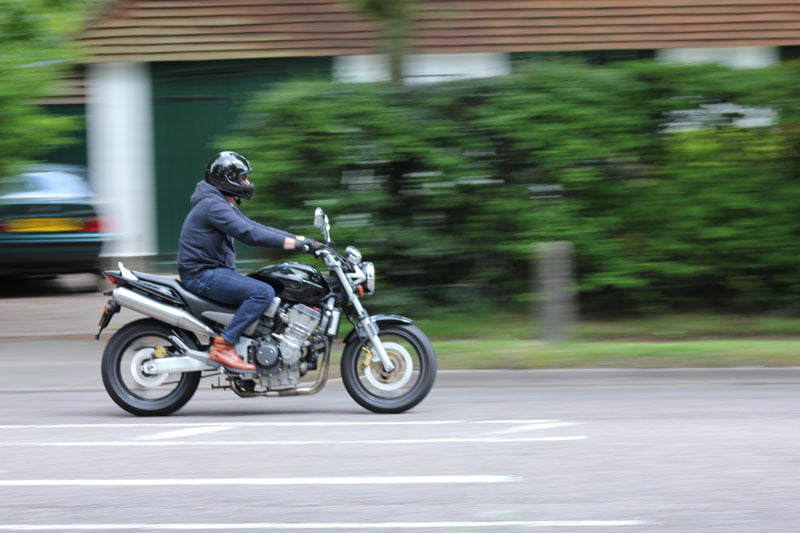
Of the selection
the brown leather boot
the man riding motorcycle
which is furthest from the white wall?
the brown leather boot

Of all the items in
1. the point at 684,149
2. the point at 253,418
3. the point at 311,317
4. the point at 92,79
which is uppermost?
the point at 92,79

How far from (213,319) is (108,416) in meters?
Result: 1.02

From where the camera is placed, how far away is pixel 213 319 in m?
7.55

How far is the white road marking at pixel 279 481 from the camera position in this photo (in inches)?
222

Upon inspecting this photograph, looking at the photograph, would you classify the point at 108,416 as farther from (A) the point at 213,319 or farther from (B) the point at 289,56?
(B) the point at 289,56

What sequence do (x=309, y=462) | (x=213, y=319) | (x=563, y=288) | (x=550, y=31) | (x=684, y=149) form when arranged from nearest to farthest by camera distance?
1. (x=309, y=462)
2. (x=213, y=319)
3. (x=563, y=288)
4. (x=684, y=149)
5. (x=550, y=31)

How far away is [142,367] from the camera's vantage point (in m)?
7.60

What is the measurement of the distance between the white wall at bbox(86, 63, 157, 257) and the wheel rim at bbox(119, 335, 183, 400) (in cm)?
848

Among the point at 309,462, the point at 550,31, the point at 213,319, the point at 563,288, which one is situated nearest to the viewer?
the point at 309,462

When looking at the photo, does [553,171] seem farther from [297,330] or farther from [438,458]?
[438,458]

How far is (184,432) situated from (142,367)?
0.75 metres

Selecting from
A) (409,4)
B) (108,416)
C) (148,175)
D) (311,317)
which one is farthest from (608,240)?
(148,175)

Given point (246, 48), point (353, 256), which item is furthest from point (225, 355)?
point (246, 48)

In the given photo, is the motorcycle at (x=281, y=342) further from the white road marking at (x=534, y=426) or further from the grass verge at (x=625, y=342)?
the grass verge at (x=625, y=342)
